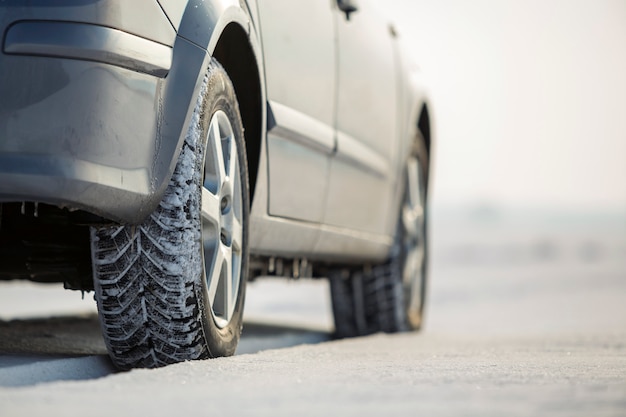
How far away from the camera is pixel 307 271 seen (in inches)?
187

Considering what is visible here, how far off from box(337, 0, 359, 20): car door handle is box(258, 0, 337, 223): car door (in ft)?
0.45

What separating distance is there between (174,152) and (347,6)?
5.95ft

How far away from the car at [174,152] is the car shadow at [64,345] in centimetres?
14

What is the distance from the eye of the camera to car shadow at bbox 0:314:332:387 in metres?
2.80

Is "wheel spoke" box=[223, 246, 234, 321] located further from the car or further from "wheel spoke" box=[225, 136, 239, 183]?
"wheel spoke" box=[225, 136, 239, 183]

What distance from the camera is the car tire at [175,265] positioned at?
276 centimetres

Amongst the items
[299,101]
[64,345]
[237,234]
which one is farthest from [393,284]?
[237,234]

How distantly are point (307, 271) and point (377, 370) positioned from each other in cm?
200

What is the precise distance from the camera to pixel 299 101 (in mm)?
3750

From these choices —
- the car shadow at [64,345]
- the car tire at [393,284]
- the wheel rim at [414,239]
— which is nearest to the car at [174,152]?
the car shadow at [64,345]

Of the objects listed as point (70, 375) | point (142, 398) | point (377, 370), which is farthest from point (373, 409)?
point (70, 375)

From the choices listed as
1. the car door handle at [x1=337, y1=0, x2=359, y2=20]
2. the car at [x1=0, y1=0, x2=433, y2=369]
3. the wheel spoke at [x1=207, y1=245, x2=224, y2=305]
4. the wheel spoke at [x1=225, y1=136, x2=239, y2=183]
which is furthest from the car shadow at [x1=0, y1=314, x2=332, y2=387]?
the car door handle at [x1=337, y1=0, x2=359, y2=20]

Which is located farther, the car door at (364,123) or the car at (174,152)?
the car door at (364,123)

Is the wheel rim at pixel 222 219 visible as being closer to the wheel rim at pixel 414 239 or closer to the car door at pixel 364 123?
the car door at pixel 364 123
